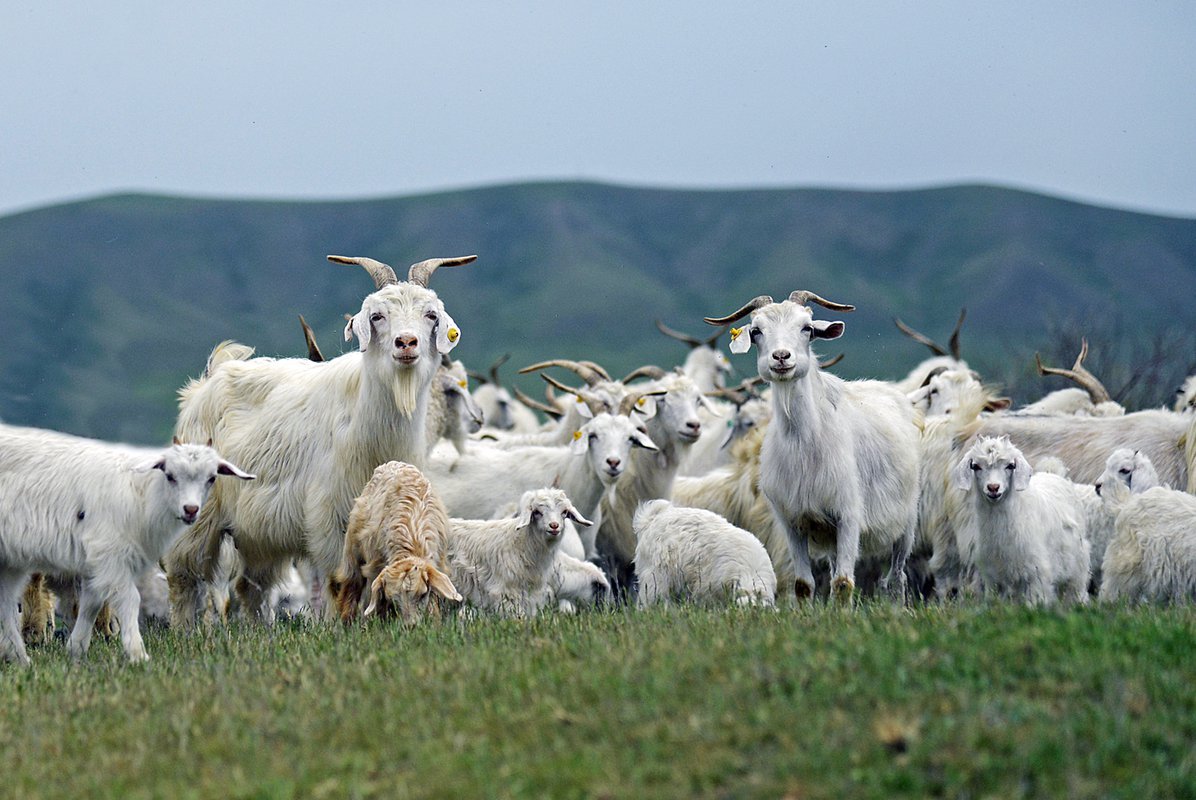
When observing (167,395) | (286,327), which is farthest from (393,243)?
(167,395)

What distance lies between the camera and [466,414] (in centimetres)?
1418

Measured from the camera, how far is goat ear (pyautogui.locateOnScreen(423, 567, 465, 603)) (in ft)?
28.0

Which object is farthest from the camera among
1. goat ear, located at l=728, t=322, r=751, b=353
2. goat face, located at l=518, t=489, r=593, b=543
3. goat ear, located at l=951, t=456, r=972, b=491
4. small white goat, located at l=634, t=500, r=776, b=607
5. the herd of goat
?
goat face, located at l=518, t=489, r=593, b=543

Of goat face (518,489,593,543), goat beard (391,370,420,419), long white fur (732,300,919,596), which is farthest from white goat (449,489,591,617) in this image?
long white fur (732,300,919,596)

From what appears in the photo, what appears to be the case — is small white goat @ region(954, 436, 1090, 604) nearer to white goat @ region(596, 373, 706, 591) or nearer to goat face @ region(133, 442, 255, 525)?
white goat @ region(596, 373, 706, 591)

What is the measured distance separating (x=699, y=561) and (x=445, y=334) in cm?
228

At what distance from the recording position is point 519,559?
10.2m

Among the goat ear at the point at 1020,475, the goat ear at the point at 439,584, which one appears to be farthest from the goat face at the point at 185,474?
the goat ear at the point at 1020,475

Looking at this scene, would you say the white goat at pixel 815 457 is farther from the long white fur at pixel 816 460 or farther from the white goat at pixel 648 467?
the white goat at pixel 648 467

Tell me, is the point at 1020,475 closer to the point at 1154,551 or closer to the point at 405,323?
the point at 1154,551

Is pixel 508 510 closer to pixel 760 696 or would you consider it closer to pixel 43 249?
pixel 760 696

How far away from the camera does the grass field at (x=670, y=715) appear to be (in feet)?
16.1

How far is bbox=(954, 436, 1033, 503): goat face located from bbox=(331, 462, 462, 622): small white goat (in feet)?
10.8

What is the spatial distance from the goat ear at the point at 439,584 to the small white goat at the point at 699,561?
60.6 inches
